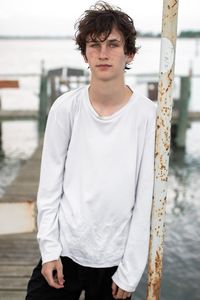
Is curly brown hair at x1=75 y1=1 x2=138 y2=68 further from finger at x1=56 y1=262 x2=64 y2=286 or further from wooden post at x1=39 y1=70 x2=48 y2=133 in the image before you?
wooden post at x1=39 y1=70 x2=48 y2=133

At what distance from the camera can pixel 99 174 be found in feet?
5.75

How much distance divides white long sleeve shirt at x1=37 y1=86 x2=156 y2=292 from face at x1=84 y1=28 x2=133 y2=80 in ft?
0.46

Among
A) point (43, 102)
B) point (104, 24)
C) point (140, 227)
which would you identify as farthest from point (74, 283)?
point (43, 102)

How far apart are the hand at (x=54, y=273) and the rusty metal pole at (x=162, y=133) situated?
1.27ft

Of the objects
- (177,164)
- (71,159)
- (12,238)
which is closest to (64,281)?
(71,159)

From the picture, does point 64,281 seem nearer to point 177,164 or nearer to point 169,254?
point 169,254

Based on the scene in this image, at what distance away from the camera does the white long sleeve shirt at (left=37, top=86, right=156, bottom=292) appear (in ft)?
5.69

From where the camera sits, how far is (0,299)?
10.7 feet

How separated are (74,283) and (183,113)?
11.0 meters

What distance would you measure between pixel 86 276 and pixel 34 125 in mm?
15969

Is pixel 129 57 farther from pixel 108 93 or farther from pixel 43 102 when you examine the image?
pixel 43 102

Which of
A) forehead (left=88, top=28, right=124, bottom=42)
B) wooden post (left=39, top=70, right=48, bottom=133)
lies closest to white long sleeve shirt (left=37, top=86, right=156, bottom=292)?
forehead (left=88, top=28, right=124, bottom=42)

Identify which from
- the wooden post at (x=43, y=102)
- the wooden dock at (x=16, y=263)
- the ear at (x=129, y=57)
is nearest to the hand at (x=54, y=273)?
the ear at (x=129, y=57)

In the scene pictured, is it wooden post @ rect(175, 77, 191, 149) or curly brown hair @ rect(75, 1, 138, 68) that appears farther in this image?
wooden post @ rect(175, 77, 191, 149)
